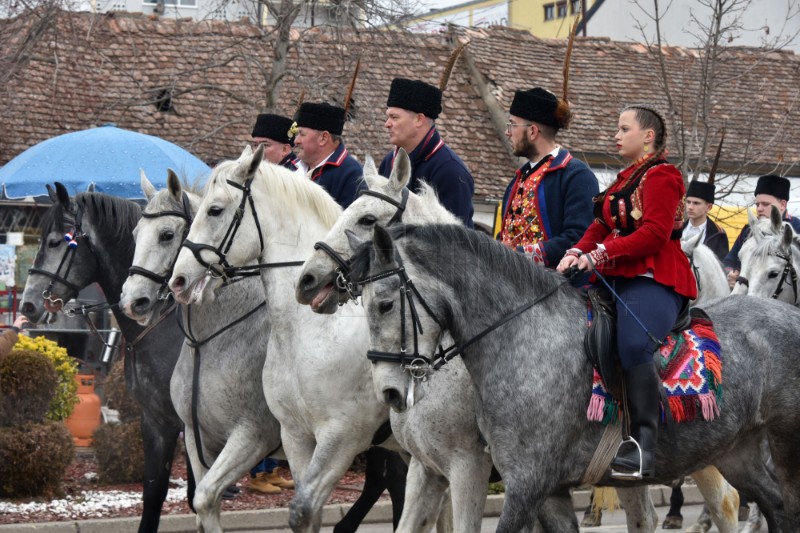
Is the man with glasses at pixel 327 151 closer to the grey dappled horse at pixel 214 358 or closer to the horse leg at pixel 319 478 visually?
the grey dappled horse at pixel 214 358

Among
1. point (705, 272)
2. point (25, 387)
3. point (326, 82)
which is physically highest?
point (326, 82)

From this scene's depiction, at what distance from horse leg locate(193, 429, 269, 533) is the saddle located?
252 cm

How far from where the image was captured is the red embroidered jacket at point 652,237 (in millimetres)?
6307

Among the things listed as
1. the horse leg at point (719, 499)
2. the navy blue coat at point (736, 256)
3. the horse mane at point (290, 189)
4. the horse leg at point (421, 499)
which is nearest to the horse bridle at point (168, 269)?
the horse mane at point (290, 189)

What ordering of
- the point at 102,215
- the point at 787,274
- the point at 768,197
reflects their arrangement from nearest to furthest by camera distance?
the point at 102,215, the point at 787,274, the point at 768,197

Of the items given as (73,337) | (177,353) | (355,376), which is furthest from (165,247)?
(73,337)

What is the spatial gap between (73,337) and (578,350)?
12754mm

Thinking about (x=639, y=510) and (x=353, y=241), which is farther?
(x=639, y=510)

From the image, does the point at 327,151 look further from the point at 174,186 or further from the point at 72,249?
the point at 72,249

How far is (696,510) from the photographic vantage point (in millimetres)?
11875

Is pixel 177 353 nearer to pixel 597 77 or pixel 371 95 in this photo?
pixel 371 95

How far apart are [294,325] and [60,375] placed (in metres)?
5.56

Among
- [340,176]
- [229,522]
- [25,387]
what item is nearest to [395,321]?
[340,176]

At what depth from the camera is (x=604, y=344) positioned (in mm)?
6109
